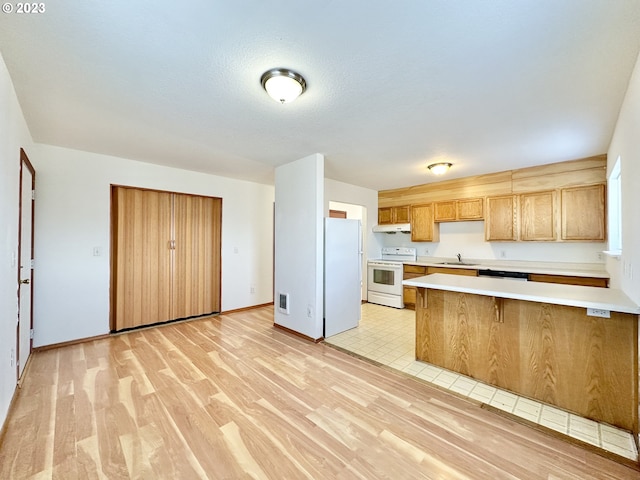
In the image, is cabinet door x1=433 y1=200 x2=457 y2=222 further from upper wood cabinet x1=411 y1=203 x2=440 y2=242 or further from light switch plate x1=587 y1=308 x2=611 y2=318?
light switch plate x1=587 y1=308 x2=611 y2=318

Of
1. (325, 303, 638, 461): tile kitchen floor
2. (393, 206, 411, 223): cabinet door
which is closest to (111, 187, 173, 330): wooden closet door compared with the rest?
(325, 303, 638, 461): tile kitchen floor

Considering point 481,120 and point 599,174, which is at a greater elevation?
point 481,120

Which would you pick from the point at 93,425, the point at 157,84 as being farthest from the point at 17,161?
the point at 93,425

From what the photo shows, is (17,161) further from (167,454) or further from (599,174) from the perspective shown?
(599,174)

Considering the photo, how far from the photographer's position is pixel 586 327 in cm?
196

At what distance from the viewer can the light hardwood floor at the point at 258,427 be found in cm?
150

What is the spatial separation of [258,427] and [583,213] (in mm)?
4675

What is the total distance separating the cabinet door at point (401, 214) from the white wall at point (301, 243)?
2.59 meters

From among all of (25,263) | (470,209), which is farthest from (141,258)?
(470,209)

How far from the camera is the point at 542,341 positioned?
2.13 meters

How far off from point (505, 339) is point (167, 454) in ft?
8.84

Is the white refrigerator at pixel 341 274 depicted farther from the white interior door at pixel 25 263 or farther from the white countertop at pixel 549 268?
the white interior door at pixel 25 263

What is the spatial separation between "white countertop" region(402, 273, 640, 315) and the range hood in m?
2.61

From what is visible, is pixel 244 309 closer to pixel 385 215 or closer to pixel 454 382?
pixel 385 215
